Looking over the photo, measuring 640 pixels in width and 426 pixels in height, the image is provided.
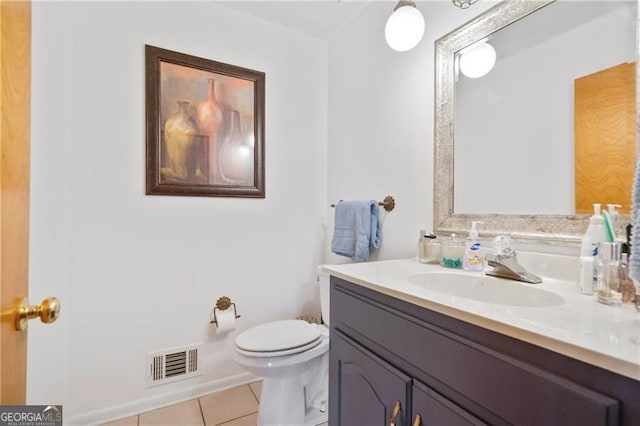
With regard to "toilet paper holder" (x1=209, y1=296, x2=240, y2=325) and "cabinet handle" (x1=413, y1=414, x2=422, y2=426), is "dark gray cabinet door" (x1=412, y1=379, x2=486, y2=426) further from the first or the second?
"toilet paper holder" (x1=209, y1=296, x2=240, y2=325)

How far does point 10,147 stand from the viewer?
529mm

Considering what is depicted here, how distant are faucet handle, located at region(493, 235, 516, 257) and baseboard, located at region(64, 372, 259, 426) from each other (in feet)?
5.31

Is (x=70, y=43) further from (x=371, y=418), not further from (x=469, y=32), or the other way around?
(x=371, y=418)

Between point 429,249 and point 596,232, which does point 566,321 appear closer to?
point 596,232

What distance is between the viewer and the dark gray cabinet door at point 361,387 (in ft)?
2.51

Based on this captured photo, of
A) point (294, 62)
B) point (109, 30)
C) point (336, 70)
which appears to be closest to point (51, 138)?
point (109, 30)

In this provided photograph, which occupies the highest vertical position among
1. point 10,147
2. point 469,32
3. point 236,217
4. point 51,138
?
point 469,32

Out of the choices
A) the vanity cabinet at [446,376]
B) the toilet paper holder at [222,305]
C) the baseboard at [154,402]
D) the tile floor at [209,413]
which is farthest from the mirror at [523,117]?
the baseboard at [154,402]

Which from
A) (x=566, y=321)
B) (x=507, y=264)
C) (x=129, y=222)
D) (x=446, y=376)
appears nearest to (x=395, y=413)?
(x=446, y=376)

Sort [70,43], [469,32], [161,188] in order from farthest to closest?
[161,188]
[70,43]
[469,32]

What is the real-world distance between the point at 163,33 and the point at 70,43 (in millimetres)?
432

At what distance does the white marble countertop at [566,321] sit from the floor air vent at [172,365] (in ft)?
4.37

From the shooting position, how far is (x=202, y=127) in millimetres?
1701

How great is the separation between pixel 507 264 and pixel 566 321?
A: 1.27ft
